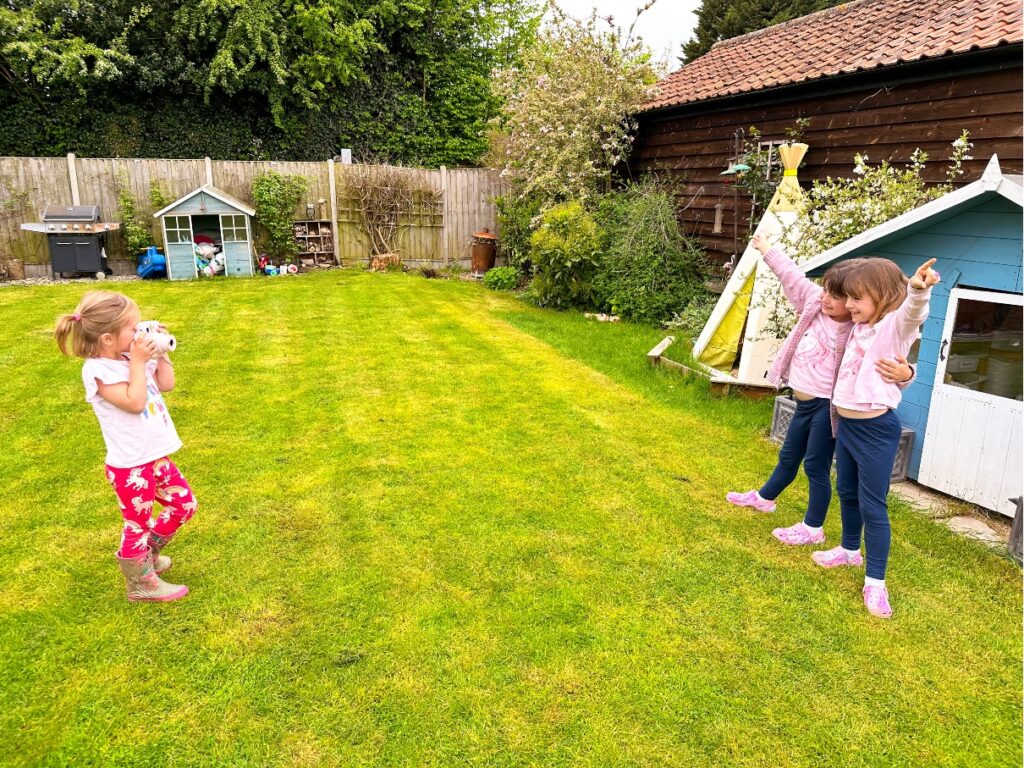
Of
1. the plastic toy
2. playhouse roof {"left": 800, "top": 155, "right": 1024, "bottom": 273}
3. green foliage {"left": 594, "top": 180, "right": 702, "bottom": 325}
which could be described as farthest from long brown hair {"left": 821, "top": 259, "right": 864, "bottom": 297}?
the plastic toy

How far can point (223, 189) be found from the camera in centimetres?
1280

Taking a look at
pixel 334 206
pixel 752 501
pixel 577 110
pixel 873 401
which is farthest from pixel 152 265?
pixel 873 401

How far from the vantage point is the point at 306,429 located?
17.4ft

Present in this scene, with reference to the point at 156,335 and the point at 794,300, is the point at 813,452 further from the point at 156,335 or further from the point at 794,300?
the point at 156,335

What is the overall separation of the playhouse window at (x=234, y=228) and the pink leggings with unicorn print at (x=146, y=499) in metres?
10.3

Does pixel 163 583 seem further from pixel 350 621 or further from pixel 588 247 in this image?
pixel 588 247

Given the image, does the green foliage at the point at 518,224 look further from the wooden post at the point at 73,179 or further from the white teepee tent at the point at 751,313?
the wooden post at the point at 73,179

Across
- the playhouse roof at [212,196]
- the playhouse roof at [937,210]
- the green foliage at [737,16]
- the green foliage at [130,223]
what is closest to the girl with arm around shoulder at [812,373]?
the playhouse roof at [937,210]

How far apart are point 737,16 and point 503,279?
18565mm

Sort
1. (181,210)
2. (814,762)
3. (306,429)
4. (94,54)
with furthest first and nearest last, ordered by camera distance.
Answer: (94,54) → (181,210) → (306,429) → (814,762)

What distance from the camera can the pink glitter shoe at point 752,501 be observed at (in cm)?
425

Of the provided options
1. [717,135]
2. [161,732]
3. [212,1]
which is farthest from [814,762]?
[212,1]

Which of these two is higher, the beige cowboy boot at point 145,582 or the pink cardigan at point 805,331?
the pink cardigan at point 805,331

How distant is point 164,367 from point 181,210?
1000cm
